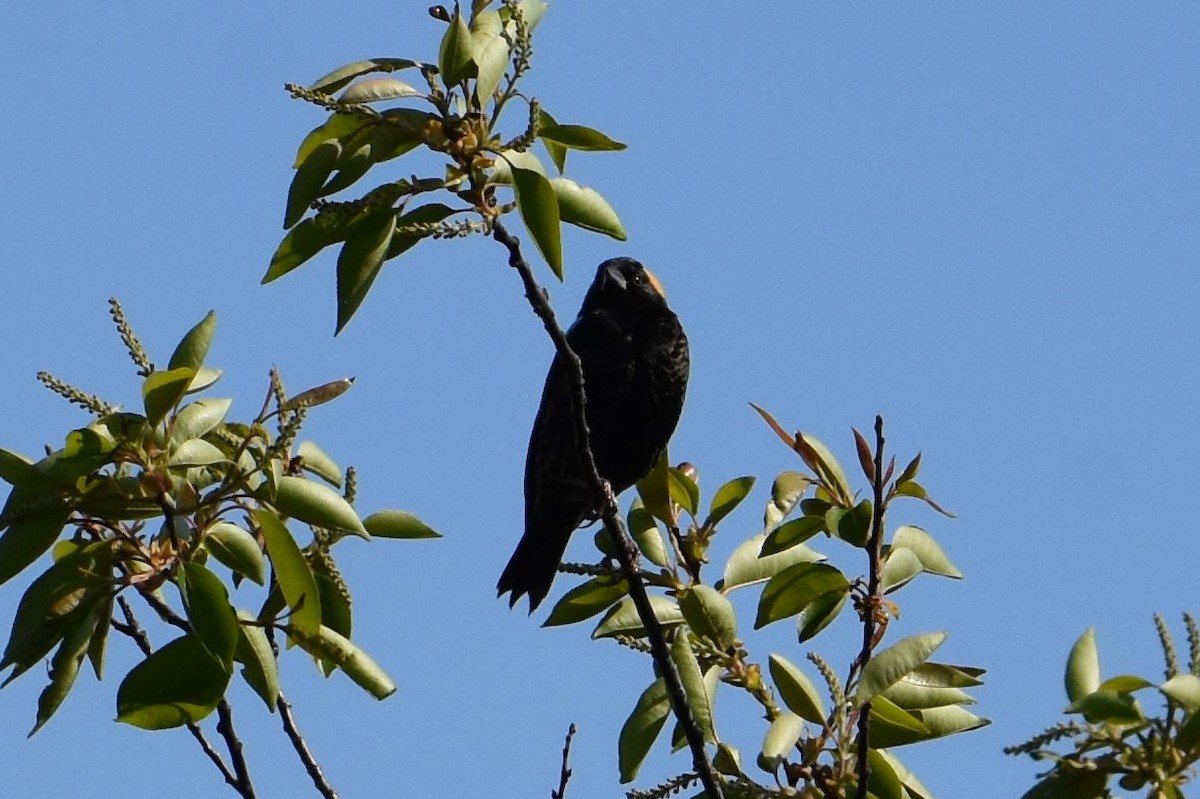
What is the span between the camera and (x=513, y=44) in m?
2.59

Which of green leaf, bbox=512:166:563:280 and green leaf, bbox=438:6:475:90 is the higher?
green leaf, bbox=438:6:475:90

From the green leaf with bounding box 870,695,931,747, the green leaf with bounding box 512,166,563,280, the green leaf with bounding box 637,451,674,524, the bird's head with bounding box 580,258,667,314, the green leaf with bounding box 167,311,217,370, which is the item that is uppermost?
the bird's head with bounding box 580,258,667,314

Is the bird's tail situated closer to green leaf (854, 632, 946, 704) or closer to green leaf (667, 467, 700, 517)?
green leaf (667, 467, 700, 517)

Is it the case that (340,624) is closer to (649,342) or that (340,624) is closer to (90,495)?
(90,495)

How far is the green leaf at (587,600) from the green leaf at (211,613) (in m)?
0.91

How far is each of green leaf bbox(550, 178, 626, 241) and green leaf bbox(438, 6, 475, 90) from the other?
10.0 inches

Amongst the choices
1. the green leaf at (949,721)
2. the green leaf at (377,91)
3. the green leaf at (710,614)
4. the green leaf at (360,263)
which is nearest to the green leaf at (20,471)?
the green leaf at (360,263)

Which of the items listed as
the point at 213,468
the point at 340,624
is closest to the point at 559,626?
the point at 340,624

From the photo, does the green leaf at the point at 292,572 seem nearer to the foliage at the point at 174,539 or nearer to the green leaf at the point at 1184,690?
the foliage at the point at 174,539

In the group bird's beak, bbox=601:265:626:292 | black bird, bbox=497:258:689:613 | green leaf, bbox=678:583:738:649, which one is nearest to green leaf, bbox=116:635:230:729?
green leaf, bbox=678:583:738:649

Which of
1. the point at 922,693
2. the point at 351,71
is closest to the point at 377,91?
the point at 351,71

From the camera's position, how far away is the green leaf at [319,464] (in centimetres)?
267

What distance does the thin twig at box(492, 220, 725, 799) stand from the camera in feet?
8.41

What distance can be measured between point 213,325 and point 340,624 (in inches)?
20.8
